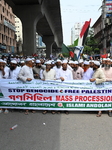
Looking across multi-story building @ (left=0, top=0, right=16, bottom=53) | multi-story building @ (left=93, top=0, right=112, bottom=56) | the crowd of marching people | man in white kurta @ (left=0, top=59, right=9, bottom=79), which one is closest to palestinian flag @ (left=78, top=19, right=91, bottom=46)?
the crowd of marching people

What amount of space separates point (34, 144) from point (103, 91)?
2663 millimetres

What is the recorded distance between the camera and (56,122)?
468 centimetres

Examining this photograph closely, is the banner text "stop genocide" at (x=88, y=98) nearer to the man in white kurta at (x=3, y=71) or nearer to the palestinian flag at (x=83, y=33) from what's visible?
the man in white kurta at (x=3, y=71)

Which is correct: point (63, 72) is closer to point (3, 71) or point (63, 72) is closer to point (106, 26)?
point (3, 71)

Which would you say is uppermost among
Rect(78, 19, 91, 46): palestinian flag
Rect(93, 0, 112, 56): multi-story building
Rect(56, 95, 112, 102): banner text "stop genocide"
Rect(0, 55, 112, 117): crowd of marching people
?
Rect(93, 0, 112, 56): multi-story building

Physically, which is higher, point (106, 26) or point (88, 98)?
point (106, 26)

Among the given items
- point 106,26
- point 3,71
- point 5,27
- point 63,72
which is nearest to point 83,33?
point 63,72

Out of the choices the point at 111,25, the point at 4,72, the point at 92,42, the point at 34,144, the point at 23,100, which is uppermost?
the point at 111,25

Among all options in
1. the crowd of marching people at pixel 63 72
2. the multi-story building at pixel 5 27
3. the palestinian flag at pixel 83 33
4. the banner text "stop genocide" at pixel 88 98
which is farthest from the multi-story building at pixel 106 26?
the multi-story building at pixel 5 27

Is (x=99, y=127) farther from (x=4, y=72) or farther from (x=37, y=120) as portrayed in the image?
(x=4, y=72)

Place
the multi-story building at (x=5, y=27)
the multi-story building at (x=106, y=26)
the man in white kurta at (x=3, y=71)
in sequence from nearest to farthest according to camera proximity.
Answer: the man in white kurta at (x=3, y=71) → the multi-story building at (x=106, y=26) → the multi-story building at (x=5, y=27)

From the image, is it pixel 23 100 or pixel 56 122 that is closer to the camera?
pixel 56 122

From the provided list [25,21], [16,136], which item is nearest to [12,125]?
[16,136]

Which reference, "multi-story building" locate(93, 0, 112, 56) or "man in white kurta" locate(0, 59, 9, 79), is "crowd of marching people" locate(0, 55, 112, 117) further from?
"multi-story building" locate(93, 0, 112, 56)
